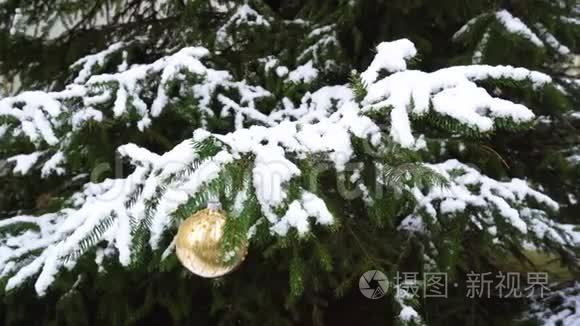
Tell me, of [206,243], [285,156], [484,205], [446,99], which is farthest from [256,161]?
[484,205]

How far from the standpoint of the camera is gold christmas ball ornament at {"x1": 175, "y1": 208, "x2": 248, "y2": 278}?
1.26 metres

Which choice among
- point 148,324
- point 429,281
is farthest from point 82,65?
point 429,281

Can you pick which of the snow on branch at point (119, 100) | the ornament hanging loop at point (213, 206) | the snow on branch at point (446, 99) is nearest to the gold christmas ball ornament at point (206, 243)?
the ornament hanging loop at point (213, 206)

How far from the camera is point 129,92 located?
2.12 metres

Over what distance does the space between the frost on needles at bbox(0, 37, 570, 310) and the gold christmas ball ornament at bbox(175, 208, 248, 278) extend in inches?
2.6

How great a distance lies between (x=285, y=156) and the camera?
1.28 m

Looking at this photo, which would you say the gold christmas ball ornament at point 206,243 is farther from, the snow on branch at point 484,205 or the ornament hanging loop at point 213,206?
the snow on branch at point 484,205

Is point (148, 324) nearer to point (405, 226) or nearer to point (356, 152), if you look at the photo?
point (405, 226)

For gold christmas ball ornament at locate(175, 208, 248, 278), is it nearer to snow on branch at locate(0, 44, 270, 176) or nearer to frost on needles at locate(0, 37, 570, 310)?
frost on needles at locate(0, 37, 570, 310)

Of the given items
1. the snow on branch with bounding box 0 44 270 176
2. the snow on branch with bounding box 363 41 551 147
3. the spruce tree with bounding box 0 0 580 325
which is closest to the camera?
the snow on branch with bounding box 363 41 551 147

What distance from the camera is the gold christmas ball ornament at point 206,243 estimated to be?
4.15 ft

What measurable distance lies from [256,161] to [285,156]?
14 cm

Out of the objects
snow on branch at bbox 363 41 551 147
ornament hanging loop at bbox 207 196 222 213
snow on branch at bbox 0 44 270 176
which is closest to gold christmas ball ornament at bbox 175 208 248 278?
ornament hanging loop at bbox 207 196 222 213

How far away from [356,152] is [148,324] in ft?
5.82
